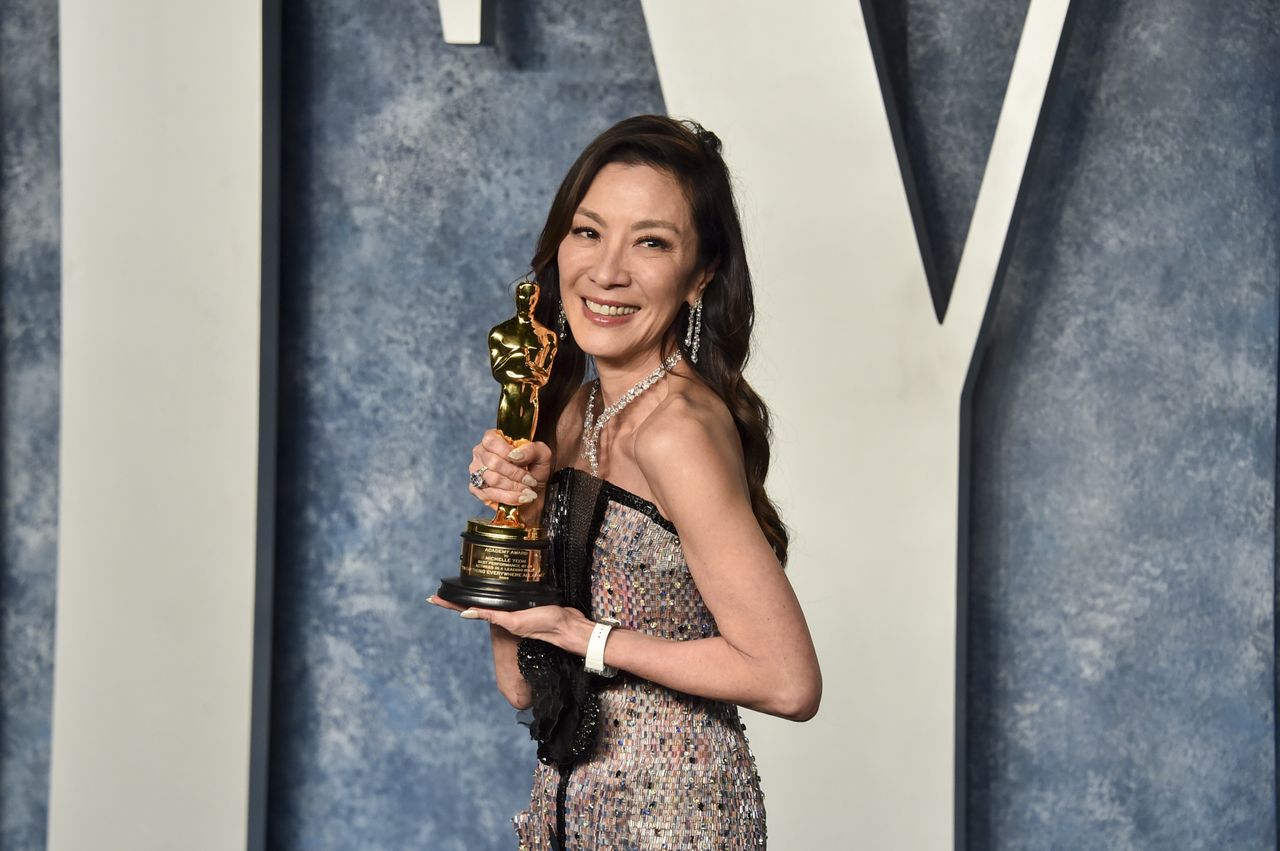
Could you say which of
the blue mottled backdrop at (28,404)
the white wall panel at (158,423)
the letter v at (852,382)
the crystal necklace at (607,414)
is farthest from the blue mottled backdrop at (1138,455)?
the blue mottled backdrop at (28,404)

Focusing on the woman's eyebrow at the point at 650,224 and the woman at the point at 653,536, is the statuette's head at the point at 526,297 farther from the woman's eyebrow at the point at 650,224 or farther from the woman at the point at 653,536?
the woman's eyebrow at the point at 650,224

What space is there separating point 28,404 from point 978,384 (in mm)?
2249

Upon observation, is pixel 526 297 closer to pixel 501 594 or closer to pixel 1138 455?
pixel 501 594

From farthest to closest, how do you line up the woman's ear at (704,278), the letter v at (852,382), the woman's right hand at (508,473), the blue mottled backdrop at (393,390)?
the blue mottled backdrop at (393,390)
the letter v at (852,382)
the woman's ear at (704,278)
the woman's right hand at (508,473)

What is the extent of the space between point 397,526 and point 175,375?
0.61 metres

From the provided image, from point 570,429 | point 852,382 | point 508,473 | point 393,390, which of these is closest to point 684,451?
point 508,473

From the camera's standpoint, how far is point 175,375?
2932 millimetres

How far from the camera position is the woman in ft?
5.28

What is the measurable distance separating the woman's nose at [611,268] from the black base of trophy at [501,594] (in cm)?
41

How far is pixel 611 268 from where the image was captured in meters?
1.71

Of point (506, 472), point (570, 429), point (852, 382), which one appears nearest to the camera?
point (506, 472)

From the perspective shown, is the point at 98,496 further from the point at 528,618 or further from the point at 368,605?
the point at 528,618

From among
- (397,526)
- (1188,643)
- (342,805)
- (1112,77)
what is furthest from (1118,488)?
(342,805)

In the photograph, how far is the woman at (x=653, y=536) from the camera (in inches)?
63.3
